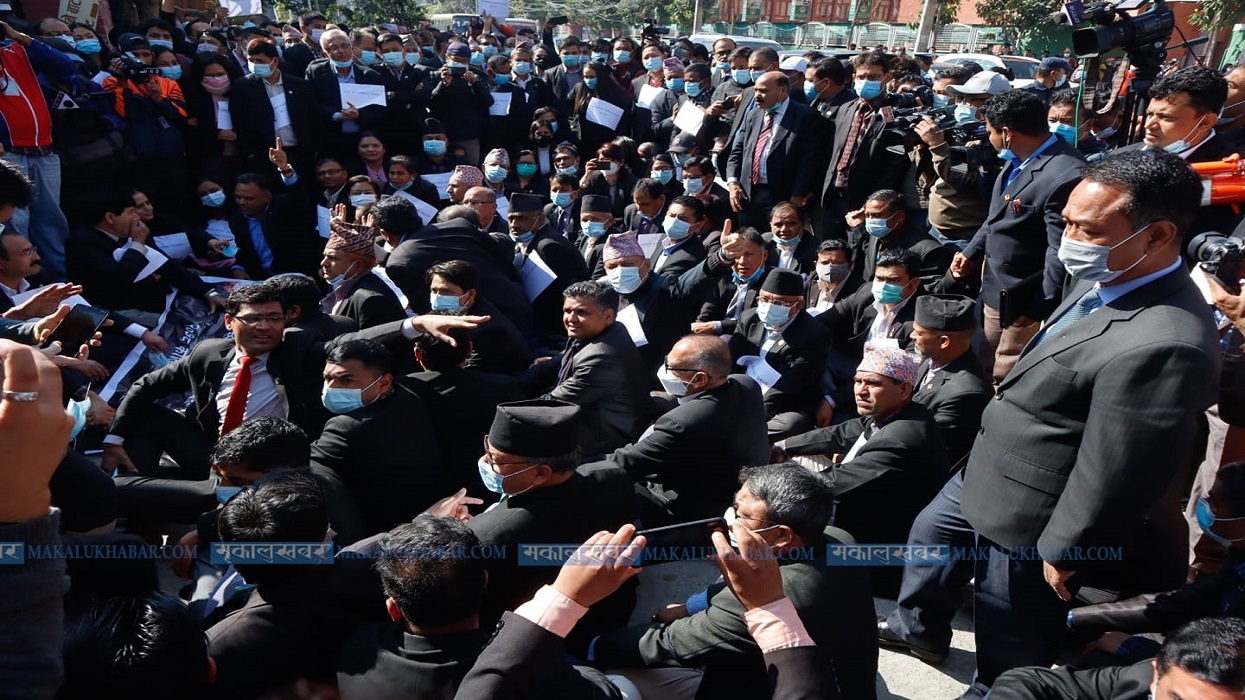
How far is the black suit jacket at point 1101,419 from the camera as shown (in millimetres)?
2100

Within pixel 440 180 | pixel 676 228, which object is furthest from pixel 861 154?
pixel 440 180

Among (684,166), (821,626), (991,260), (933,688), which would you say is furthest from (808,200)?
(821,626)

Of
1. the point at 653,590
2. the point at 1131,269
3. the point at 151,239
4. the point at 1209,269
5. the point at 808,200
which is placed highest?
the point at 1131,269

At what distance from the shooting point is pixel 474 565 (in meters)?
2.10

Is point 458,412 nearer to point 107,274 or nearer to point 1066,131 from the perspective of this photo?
point 107,274

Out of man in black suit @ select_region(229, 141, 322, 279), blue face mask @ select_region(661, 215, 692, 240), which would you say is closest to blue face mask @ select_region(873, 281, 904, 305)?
blue face mask @ select_region(661, 215, 692, 240)

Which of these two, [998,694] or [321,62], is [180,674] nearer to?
[998,694]

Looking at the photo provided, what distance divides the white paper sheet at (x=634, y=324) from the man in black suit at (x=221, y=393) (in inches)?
75.5

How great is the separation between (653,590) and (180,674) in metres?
2.15

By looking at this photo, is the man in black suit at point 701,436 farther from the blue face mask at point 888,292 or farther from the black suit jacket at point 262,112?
the black suit jacket at point 262,112

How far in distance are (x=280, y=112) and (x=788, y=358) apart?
5.61 m

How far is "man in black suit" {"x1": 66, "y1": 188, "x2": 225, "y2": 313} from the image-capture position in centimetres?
566

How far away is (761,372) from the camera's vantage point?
4.70 m

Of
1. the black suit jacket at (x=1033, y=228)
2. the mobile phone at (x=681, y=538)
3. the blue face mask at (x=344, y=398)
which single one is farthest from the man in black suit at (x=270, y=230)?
the black suit jacket at (x=1033, y=228)
